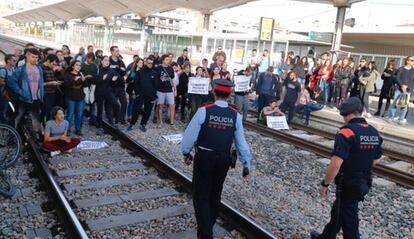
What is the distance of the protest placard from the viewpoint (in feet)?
39.9

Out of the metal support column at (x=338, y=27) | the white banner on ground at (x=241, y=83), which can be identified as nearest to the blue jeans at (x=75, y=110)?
the white banner on ground at (x=241, y=83)

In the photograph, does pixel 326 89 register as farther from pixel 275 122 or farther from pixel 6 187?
pixel 6 187

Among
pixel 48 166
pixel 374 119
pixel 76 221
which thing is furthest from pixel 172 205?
pixel 374 119

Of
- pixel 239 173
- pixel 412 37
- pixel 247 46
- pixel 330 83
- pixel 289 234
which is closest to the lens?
pixel 289 234

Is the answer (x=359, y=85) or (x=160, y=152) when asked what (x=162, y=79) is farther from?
(x=359, y=85)

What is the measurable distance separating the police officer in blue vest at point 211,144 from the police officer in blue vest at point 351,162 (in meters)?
1.05

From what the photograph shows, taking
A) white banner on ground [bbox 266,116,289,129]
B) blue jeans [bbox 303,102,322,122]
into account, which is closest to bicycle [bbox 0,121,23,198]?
white banner on ground [bbox 266,116,289,129]

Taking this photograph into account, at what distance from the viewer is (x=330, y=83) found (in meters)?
16.9

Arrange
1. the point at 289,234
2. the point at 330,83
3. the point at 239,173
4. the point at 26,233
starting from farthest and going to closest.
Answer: the point at 330,83 → the point at 239,173 → the point at 289,234 → the point at 26,233

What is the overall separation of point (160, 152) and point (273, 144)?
10.8ft

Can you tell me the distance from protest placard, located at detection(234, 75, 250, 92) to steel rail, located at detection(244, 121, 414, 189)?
1.18 metres

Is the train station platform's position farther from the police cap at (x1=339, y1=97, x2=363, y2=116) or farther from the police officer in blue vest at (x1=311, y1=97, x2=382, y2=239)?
the police cap at (x1=339, y1=97, x2=363, y2=116)

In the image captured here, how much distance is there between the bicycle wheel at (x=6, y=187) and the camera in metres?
5.90

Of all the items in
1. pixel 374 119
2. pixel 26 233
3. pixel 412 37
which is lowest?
pixel 26 233
